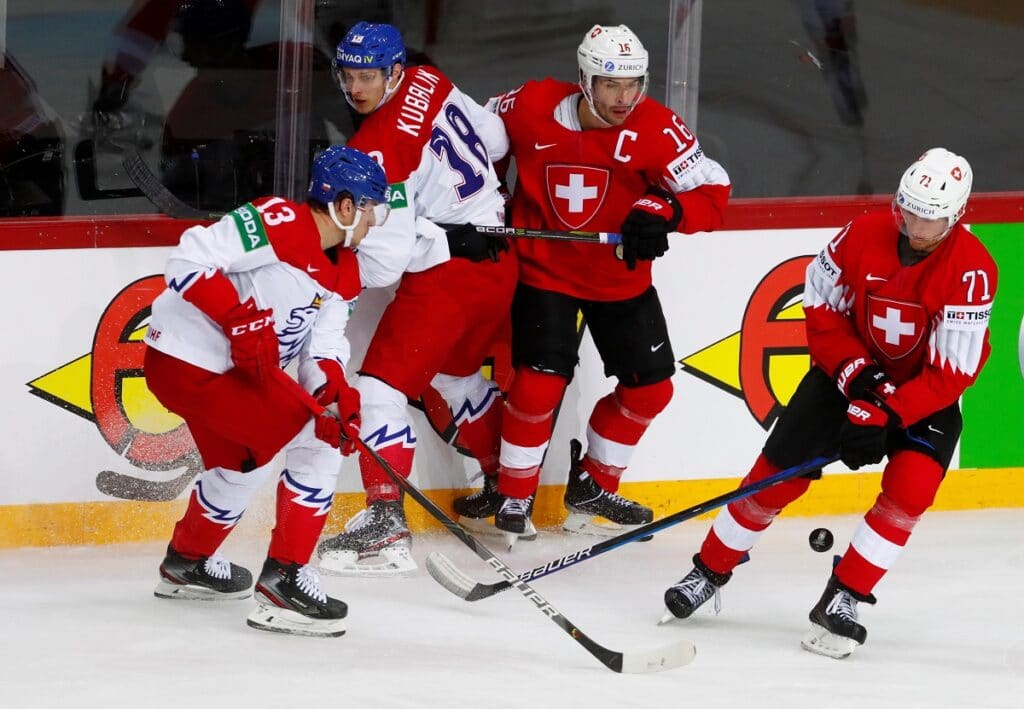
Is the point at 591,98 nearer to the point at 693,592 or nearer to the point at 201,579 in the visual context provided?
the point at 693,592

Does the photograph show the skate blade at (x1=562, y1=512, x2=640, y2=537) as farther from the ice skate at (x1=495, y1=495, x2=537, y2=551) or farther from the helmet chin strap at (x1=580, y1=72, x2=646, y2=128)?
the helmet chin strap at (x1=580, y1=72, x2=646, y2=128)

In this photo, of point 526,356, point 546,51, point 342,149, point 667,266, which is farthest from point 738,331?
point 342,149

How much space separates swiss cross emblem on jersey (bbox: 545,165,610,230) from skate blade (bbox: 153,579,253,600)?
49.9 inches

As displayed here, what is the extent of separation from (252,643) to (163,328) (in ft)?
2.20

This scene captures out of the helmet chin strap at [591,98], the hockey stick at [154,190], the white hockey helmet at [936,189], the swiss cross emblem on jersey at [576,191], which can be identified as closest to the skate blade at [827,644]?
the white hockey helmet at [936,189]

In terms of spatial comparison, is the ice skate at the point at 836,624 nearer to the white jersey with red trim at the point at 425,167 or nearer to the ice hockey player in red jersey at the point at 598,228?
the ice hockey player in red jersey at the point at 598,228

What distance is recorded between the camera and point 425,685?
3.13 metres

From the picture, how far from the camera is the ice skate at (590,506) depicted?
4.32 metres

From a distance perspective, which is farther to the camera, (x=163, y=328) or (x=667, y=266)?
(x=667, y=266)

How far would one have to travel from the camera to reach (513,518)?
13.7 feet

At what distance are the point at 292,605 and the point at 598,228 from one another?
1321 mm

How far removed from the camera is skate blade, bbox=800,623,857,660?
3430 millimetres

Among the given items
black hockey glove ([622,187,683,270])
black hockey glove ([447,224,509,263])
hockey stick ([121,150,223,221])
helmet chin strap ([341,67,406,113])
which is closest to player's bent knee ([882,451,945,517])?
black hockey glove ([622,187,683,270])

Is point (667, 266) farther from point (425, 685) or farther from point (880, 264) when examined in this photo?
point (425, 685)
